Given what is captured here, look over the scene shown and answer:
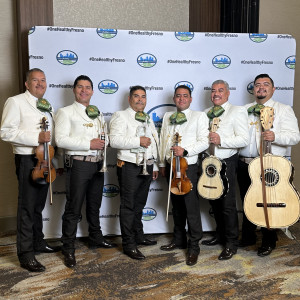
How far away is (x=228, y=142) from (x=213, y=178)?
0.36m

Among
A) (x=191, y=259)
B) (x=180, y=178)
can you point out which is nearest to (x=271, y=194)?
(x=180, y=178)

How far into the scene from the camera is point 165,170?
4148 mm

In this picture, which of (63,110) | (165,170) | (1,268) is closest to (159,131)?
(165,170)

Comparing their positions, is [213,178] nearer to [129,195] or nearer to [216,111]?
[216,111]

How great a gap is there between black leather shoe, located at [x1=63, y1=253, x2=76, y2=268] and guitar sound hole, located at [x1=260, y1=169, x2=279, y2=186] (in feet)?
6.08

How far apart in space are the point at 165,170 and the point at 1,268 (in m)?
1.73

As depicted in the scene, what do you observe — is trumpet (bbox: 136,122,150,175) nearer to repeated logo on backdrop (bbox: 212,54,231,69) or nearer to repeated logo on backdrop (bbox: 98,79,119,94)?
repeated logo on backdrop (bbox: 98,79,119,94)

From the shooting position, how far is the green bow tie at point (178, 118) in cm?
392

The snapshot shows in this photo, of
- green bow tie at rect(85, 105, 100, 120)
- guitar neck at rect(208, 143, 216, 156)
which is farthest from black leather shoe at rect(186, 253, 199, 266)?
green bow tie at rect(85, 105, 100, 120)

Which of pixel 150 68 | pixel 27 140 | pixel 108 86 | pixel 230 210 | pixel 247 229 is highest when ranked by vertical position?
pixel 150 68

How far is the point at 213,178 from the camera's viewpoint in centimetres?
392

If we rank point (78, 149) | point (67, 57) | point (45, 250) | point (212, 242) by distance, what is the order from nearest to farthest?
point (78, 149), point (45, 250), point (67, 57), point (212, 242)

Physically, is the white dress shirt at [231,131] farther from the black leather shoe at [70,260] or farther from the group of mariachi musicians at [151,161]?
the black leather shoe at [70,260]

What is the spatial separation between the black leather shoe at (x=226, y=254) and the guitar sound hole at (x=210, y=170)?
2.37 ft
